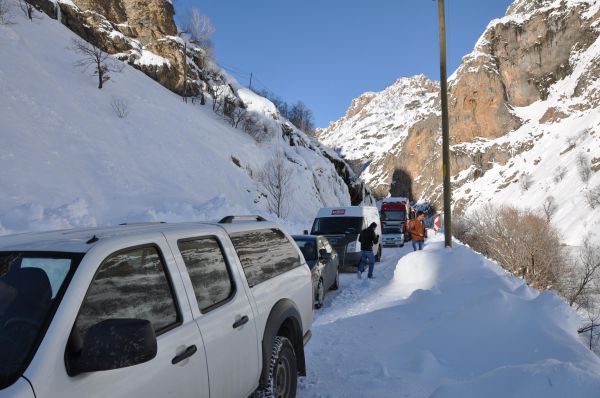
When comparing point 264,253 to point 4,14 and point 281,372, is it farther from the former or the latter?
point 4,14

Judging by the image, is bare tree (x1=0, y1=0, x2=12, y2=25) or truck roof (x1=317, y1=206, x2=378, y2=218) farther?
bare tree (x1=0, y1=0, x2=12, y2=25)

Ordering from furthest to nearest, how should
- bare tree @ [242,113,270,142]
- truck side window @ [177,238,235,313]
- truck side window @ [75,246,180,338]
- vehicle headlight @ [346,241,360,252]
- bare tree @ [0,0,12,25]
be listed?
bare tree @ [242,113,270,142]
bare tree @ [0,0,12,25]
vehicle headlight @ [346,241,360,252]
truck side window @ [177,238,235,313]
truck side window @ [75,246,180,338]

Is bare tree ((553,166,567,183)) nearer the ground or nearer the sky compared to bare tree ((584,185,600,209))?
nearer the sky

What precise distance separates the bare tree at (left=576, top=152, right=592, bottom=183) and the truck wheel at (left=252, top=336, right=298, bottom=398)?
100287 mm

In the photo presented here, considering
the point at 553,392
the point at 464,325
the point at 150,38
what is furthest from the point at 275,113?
the point at 553,392

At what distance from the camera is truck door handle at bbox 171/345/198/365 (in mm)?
2365

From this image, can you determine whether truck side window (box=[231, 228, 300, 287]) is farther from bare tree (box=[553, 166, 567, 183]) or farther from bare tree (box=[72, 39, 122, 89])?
bare tree (box=[553, 166, 567, 183])

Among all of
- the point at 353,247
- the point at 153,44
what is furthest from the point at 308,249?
the point at 153,44

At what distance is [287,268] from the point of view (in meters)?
4.42

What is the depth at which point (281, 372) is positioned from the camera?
3816 millimetres

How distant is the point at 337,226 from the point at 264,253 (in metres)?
10.9

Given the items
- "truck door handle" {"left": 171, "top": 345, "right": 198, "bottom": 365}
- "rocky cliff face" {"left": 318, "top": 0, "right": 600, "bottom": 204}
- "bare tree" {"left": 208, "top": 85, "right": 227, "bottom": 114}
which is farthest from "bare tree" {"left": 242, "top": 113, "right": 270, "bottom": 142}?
"rocky cliff face" {"left": 318, "top": 0, "right": 600, "bottom": 204}

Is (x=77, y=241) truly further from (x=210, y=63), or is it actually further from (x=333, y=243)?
(x=210, y=63)

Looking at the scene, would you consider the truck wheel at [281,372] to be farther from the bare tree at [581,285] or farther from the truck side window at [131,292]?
the bare tree at [581,285]
